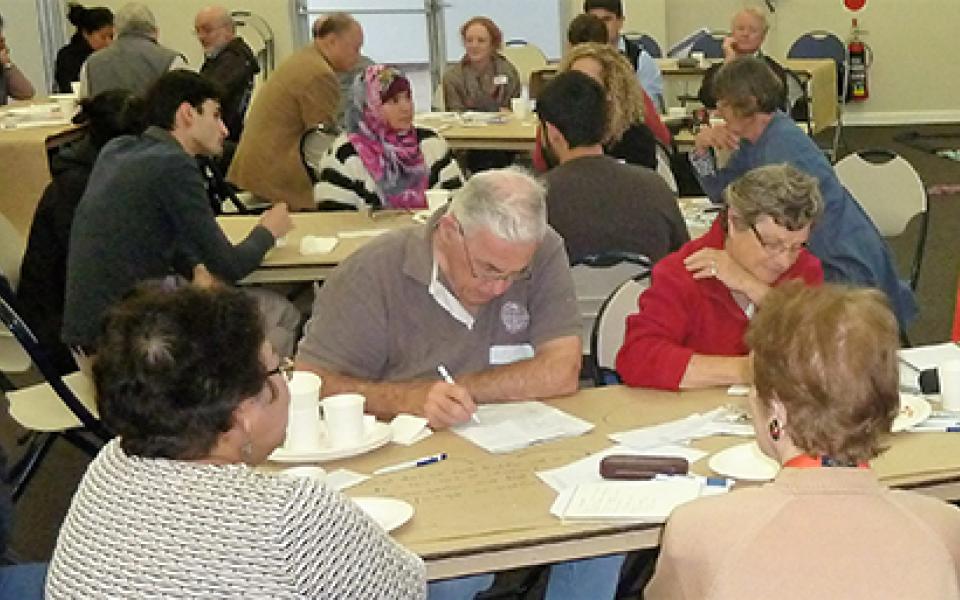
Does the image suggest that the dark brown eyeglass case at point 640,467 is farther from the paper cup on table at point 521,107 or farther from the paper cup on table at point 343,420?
the paper cup on table at point 521,107

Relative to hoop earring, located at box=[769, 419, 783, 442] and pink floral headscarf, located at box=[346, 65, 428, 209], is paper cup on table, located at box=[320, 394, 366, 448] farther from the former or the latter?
pink floral headscarf, located at box=[346, 65, 428, 209]

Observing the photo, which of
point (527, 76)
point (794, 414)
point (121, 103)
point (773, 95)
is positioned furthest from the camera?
point (527, 76)

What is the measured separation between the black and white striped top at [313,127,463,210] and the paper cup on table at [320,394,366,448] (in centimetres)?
251

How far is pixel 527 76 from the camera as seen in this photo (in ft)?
29.0

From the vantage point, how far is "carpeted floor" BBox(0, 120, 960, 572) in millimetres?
3961

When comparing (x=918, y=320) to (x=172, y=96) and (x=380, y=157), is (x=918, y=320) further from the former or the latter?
(x=172, y=96)

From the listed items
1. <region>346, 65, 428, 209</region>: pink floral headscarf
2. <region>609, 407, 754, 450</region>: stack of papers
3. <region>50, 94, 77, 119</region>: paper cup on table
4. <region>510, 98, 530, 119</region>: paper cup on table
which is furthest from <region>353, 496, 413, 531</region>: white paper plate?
<region>50, 94, 77, 119</region>: paper cup on table

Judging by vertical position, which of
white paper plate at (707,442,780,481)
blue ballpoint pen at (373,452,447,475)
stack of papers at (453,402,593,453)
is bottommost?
stack of papers at (453,402,593,453)

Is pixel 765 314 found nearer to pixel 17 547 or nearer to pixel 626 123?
pixel 17 547

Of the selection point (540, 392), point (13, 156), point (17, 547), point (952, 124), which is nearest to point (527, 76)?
point (13, 156)

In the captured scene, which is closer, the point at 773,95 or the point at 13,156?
the point at 773,95

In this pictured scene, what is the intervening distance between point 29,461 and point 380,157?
1760 mm

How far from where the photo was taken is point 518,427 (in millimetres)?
2523

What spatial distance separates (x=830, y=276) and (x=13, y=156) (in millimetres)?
4286
